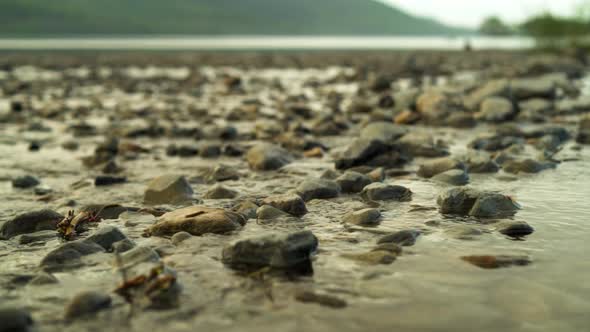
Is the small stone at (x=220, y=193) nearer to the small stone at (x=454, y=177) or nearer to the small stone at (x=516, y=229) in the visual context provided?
the small stone at (x=454, y=177)

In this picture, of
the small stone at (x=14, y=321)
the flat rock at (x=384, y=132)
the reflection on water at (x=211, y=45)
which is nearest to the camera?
the small stone at (x=14, y=321)

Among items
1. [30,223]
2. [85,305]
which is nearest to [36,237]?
[30,223]

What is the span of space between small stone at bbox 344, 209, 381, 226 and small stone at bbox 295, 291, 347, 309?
1.19 m

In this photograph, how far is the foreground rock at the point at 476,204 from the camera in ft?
12.4

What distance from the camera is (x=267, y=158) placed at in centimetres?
575

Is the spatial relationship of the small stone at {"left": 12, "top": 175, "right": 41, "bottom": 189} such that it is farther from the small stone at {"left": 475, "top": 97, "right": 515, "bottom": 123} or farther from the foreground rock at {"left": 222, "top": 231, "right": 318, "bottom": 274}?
the small stone at {"left": 475, "top": 97, "right": 515, "bottom": 123}

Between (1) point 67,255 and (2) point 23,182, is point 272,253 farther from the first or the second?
(2) point 23,182

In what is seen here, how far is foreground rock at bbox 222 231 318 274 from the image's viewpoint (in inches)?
114

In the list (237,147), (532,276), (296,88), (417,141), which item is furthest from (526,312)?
(296,88)

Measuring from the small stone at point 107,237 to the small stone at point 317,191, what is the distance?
1466mm

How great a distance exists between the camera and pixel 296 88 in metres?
15.7

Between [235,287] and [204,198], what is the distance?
6.45 ft

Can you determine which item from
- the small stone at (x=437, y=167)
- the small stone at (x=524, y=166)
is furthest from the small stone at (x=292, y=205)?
the small stone at (x=524, y=166)

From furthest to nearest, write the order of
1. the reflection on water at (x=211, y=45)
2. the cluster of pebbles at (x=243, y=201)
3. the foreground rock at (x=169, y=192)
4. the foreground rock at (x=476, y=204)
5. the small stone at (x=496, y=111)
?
1. the reflection on water at (x=211, y=45)
2. the small stone at (x=496, y=111)
3. the foreground rock at (x=169, y=192)
4. the foreground rock at (x=476, y=204)
5. the cluster of pebbles at (x=243, y=201)
